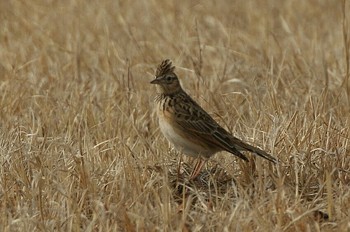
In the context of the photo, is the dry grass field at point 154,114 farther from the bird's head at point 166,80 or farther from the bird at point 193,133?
the bird's head at point 166,80

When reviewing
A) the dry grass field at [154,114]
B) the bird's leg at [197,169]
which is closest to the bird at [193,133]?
the bird's leg at [197,169]

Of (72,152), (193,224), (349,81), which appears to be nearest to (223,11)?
(349,81)

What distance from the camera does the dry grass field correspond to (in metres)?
6.75

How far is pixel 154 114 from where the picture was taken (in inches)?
380

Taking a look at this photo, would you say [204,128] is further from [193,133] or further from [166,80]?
[166,80]

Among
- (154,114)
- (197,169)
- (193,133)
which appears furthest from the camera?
(154,114)

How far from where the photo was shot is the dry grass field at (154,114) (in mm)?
6746

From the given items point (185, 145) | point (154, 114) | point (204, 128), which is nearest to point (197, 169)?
point (185, 145)

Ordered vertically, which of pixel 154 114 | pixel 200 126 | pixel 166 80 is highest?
pixel 166 80

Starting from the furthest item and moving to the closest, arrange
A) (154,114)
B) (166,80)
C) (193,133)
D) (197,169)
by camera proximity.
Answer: (154,114), (166,80), (193,133), (197,169)

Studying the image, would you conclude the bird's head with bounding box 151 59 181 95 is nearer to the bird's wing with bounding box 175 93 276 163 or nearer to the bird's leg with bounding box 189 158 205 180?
the bird's wing with bounding box 175 93 276 163

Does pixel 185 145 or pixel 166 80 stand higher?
pixel 166 80

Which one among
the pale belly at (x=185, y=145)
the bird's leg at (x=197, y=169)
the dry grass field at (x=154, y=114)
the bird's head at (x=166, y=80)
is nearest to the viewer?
the dry grass field at (x=154, y=114)

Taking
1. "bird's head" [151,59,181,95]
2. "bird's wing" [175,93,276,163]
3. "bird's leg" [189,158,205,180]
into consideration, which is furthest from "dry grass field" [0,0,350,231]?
"bird's head" [151,59,181,95]
